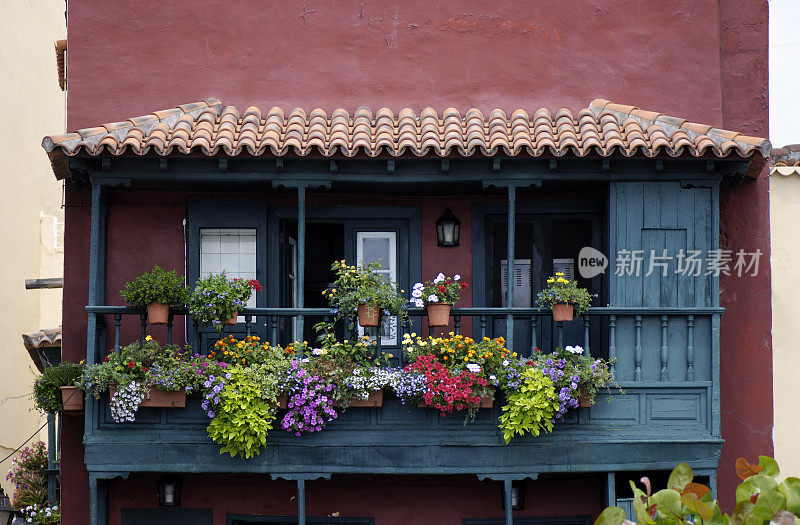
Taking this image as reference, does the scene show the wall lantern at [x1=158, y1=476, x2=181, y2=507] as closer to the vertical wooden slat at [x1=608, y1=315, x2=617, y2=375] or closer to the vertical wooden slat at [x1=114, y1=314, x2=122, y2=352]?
the vertical wooden slat at [x1=114, y1=314, x2=122, y2=352]

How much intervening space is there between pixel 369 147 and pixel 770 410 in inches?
Result: 211

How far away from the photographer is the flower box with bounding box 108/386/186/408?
9.74 metres

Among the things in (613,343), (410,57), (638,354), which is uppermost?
(410,57)

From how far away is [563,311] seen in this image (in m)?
10.0

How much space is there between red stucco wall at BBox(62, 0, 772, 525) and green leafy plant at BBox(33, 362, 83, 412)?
2878mm

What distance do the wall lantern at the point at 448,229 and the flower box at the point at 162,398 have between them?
10.9 ft

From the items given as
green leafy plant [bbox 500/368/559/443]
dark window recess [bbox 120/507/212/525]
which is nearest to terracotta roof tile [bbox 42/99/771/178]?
green leafy plant [bbox 500/368/559/443]

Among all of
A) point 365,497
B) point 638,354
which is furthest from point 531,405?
point 365,497

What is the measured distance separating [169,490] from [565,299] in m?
4.65

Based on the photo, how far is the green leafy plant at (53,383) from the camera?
33.5 ft

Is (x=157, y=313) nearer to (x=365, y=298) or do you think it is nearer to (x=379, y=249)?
(x=365, y=298)

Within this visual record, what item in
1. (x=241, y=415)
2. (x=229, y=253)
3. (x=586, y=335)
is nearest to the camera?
(x=241, y=415)

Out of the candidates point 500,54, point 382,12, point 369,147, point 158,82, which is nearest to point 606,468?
point 369,147

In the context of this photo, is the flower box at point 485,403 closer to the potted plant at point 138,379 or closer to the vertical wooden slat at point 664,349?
the vertical wooden slat at point 664,349
